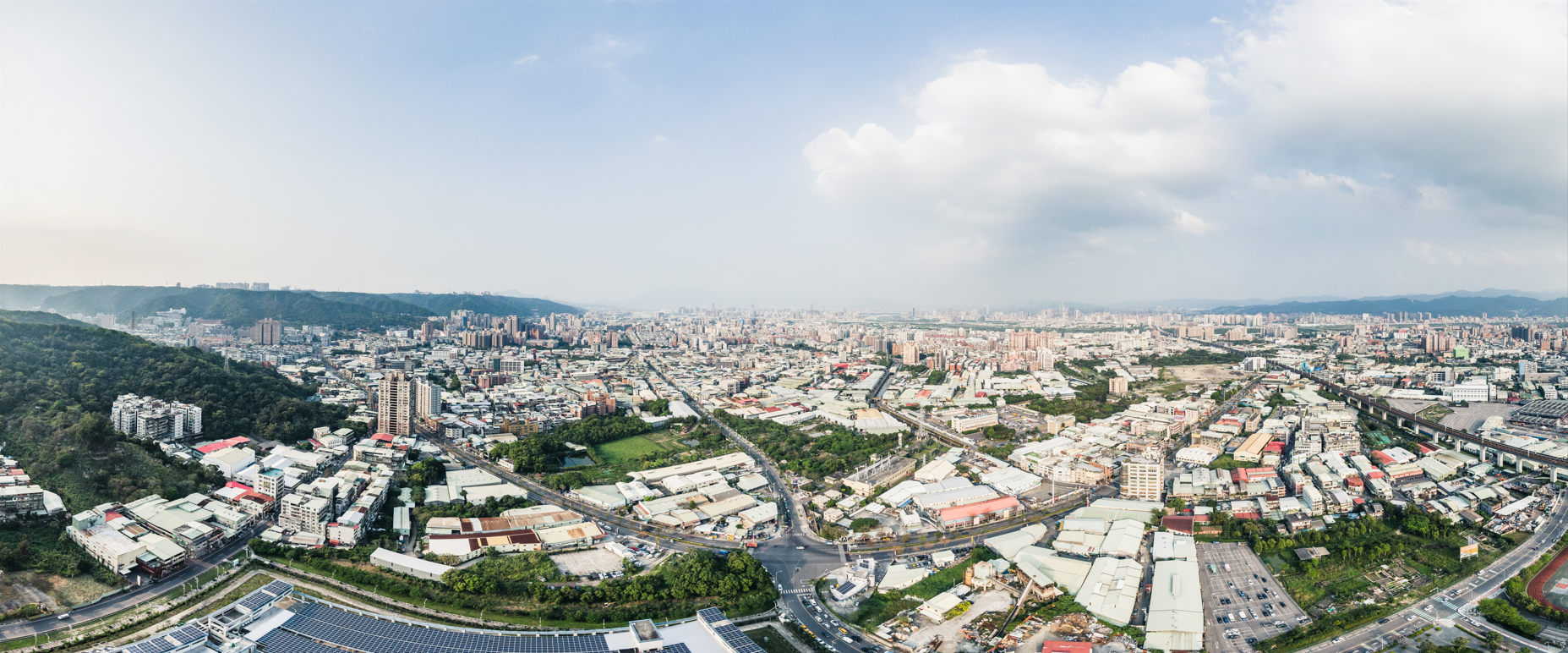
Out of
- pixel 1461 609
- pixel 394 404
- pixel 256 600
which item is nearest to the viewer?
pixel 256 600

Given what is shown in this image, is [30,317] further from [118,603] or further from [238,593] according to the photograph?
[238,593]

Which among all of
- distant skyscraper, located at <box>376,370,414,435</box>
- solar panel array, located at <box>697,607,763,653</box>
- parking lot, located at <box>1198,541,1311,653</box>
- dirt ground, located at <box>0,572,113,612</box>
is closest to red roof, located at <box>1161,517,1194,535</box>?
parking lot, located at <box>1198,541,1311,653</box>

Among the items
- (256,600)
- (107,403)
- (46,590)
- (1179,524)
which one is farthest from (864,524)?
(107,403)

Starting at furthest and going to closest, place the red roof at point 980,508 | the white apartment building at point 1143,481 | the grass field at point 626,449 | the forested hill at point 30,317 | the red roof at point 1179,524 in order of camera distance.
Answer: the forested hill at point 30,317, the grass field at point 626,449, the white apartment building at point 1143,481, the red roof at point 980,508, the red roof at point 1179,524

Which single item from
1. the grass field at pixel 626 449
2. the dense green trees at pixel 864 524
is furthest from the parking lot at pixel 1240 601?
the grass field at pixel 626 449

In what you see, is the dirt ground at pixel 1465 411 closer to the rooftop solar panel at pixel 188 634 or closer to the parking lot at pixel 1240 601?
the parking lot at pixel 1240 601

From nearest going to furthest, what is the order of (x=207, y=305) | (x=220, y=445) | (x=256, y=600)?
(x=256, y=600) < (x=220, y=445) < (x=207, y=305)

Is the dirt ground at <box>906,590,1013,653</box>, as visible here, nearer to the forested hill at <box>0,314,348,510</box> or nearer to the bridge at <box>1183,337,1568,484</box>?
the forested hill at <box>0,314,348,510</box>
